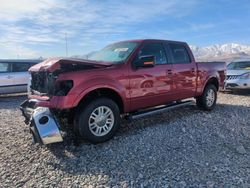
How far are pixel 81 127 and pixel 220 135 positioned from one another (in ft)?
9.44

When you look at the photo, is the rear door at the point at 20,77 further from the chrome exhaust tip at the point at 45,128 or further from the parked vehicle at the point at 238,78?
the parked vehicle at the point at 238,78

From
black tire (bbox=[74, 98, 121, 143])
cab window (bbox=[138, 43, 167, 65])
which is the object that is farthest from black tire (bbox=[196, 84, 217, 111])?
black tire (bbox=[74, 98, 121, 143])

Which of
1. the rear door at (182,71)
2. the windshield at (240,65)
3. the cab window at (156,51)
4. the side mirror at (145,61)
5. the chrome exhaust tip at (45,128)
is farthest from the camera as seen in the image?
the windshield at (240,65)

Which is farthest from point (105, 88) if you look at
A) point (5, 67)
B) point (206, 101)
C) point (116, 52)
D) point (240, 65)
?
point (240, 65)

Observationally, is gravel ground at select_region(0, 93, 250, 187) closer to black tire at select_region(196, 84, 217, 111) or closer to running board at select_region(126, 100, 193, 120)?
running board at select_region(126, 100, 193, 120)

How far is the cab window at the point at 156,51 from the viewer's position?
582 centimetres

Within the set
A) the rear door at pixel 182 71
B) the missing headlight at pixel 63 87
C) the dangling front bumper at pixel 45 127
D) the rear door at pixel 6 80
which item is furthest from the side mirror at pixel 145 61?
the rear door at pixel 6 80

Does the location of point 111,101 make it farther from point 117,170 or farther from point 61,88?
point 117,170

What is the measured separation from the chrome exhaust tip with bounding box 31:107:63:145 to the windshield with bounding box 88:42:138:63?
1806 mm

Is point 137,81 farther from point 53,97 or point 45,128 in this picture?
point 45,128

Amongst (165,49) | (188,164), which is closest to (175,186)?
(188,164)

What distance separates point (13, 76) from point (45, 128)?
7727 millimetres

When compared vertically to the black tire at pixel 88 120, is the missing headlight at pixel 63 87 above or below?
above

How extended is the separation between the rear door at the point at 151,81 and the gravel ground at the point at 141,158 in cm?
60
